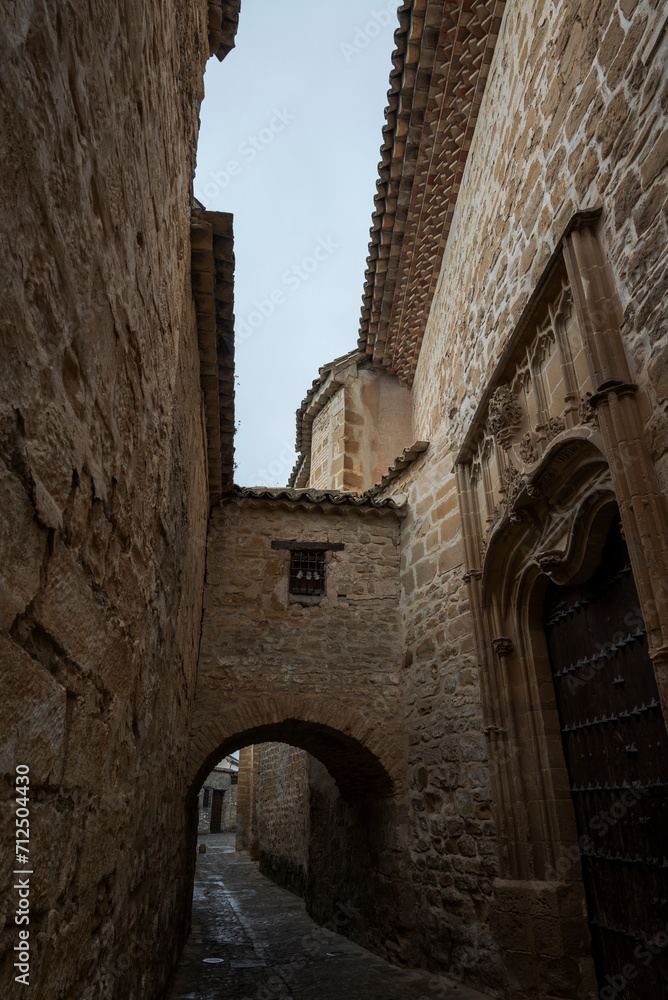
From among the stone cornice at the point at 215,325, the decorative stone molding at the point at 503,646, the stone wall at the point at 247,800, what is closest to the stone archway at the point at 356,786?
the decorative stone molding at the point at 503,646

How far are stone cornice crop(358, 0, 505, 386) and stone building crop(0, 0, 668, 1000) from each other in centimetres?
4

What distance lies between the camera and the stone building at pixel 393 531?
146 centimetres

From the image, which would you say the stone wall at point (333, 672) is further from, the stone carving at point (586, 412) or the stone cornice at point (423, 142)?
the stone carving at point (586, 412)

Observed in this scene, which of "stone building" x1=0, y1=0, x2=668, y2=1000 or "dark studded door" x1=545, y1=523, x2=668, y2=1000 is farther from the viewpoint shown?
"dark studded door" x1=545, y1=523, x2=668, y2=1000

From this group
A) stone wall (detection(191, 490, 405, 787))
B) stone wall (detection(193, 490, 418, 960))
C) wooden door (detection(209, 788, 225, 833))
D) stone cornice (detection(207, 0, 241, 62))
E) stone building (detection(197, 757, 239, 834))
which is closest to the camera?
stone cornice (detection(207, 0, 241, 62))

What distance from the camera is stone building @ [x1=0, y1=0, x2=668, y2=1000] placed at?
1464 mm

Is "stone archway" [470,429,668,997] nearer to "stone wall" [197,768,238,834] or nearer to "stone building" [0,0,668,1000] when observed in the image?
"stone building" [0,0,668,1000]

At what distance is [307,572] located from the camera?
Result: 7.50m

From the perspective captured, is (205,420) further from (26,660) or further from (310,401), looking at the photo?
→ (310,401)

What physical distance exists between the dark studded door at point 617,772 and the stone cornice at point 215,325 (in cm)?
321

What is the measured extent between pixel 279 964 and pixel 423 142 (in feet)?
28.3

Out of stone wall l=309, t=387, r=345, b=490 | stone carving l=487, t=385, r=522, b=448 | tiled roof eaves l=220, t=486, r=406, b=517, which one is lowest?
stone carving l=487, t=385, r=522, b=448

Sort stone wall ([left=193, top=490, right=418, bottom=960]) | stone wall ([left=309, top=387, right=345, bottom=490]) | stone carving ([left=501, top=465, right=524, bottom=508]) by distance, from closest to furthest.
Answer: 1. stone carving ([left=501, top=465, right=524, bottom=508])
2. stone wall ([left=193, top=490, right=418, bottom=960])
3. stone wall ([left=309, top=387, right=345, bottom=490])

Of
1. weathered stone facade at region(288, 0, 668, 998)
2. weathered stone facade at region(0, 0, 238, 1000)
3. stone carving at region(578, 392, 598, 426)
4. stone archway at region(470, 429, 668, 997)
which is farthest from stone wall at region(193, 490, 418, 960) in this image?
stone carving at region(578, 392, 598, 426)
